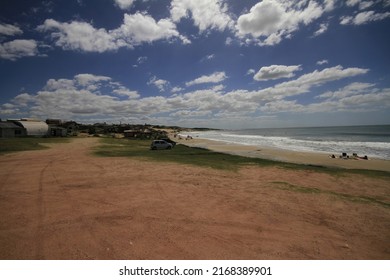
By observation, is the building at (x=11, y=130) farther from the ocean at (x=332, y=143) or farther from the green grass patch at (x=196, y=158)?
the ocean at (x=332, y=143)

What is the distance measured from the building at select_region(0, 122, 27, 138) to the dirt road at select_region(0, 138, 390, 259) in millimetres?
46880

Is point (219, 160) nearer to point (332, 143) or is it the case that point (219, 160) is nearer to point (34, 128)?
point (332, 143)

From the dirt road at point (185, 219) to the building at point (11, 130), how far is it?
46880 mm

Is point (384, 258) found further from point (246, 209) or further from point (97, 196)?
point (97, 196)

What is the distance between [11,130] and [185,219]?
58019 mm

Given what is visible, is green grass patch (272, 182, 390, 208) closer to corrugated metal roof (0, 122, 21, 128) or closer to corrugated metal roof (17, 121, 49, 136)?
corrugated metal roof (0, 122, 21, 128)

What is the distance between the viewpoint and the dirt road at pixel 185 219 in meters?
4.88

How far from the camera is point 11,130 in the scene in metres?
48.0

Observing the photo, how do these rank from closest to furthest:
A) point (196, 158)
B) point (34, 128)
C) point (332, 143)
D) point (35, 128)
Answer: point (196, 158) < point (332, 143) < point (34, 128) < point (35, 128)

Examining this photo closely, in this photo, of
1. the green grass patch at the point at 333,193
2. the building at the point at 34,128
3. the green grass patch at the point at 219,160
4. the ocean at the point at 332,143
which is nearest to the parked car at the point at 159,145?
the green grass patch at the point at 219,160

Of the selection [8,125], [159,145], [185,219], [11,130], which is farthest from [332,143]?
[8,125]

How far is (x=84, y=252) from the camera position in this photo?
4.68 metres
